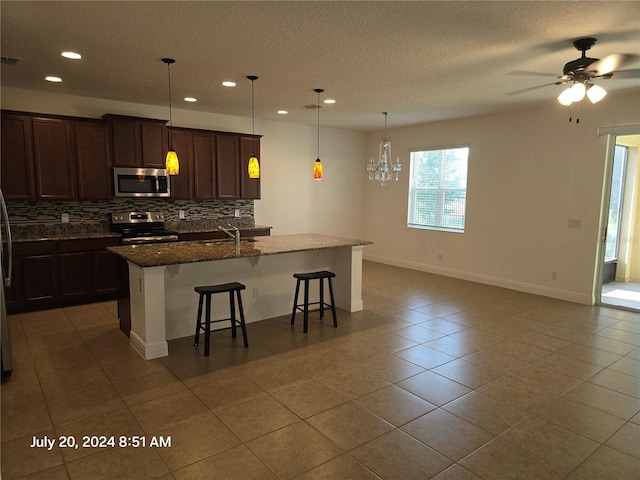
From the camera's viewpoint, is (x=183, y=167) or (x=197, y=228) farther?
(x=197, y=228)

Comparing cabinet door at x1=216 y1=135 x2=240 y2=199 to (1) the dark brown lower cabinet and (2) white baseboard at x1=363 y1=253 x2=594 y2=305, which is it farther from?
(2) white baseboard at x1=363 y1=253 x2=594 y2=305

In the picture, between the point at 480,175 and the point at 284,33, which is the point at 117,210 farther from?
the point at 480,175

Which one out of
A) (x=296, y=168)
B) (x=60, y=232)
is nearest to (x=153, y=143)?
(x=60, y=232)

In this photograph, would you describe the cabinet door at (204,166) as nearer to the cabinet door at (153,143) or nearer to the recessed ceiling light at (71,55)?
the cabinet door at (153,143)

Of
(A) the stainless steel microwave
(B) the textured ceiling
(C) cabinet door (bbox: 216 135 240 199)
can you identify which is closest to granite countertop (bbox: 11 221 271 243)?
(A) the stainless steel microwave

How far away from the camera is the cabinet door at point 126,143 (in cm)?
529

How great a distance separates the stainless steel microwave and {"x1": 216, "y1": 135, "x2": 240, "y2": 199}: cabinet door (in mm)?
813

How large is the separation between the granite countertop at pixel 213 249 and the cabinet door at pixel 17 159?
168cm

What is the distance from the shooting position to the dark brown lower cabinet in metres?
4.71

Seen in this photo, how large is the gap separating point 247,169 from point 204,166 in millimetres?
685

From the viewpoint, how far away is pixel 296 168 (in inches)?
298

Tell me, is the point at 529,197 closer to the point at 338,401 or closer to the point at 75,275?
the point at 338,401

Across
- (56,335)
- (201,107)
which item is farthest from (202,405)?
(201,107)

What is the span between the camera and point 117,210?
223 inches
